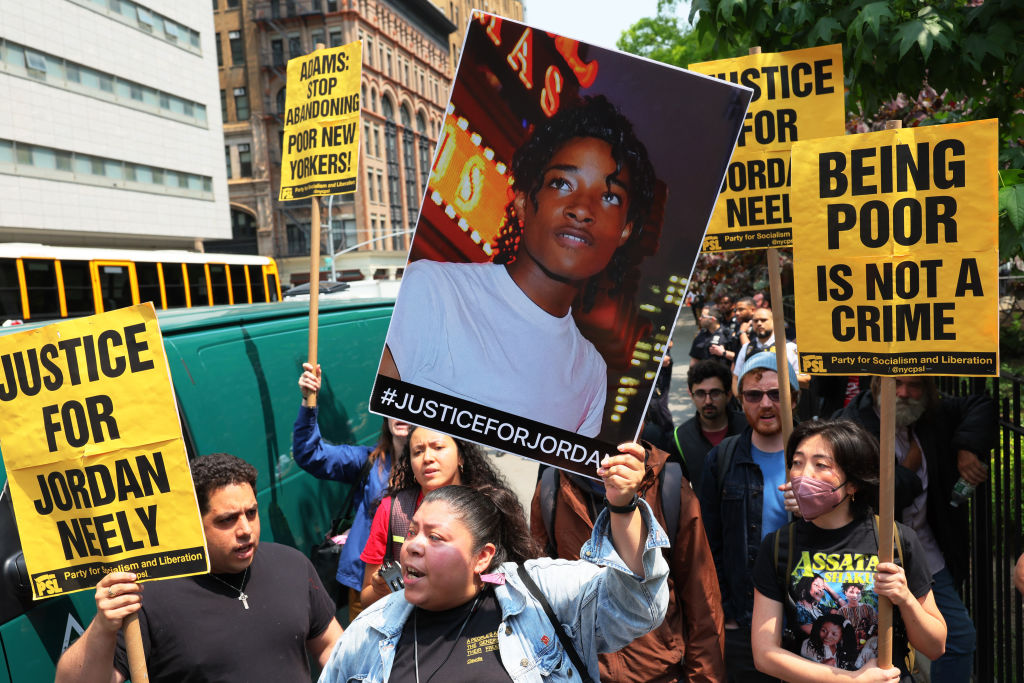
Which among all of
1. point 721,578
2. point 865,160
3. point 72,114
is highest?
point 72,114

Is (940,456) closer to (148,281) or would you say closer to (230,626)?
(230,626)

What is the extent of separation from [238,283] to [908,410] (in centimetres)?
1955

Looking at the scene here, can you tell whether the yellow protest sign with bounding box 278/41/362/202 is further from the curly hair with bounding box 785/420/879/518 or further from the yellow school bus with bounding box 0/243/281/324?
the yellow school bus with bounding box 0/243/281/324

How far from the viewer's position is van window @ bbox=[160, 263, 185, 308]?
18922 mm

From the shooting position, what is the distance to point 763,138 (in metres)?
4.07

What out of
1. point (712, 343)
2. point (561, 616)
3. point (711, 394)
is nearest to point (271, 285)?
point (712, 343)

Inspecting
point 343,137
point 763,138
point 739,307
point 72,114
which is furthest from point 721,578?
point 72,114

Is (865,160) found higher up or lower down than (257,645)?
higher up

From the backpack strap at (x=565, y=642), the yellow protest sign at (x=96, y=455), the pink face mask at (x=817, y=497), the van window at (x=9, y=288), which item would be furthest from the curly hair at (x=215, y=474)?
the van window at (x=9, y=288)

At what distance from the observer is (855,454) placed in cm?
306

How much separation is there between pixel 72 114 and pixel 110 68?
3178 mm

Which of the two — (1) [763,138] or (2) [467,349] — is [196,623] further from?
(1) [763,138]

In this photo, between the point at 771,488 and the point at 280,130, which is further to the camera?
the point at 280,130

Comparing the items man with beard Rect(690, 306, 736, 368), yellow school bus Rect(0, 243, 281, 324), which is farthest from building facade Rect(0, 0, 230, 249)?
man with beard Rect(690, 306, 736, 368)
